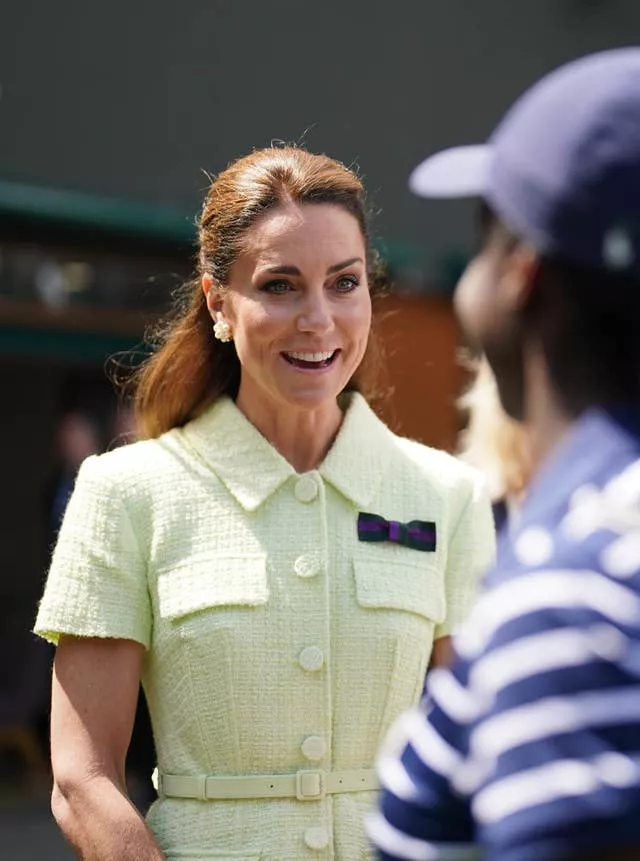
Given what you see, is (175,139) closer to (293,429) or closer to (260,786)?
(293,429)

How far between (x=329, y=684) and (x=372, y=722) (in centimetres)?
10

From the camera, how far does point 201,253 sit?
2781mm

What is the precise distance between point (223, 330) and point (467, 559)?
0.60 meters

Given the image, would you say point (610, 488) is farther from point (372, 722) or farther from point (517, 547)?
point (372, 722)

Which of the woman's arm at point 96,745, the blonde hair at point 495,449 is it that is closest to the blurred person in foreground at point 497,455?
the blonde hair at point 495,449

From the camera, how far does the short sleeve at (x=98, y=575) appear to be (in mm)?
2414

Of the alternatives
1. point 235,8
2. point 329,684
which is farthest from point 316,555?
point 235,8

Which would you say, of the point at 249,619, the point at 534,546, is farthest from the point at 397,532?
the point at 534,546

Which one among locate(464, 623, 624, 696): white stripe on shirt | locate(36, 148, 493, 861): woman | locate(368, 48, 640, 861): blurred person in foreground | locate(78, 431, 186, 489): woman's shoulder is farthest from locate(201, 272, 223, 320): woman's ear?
Result: locate(464, 623, 624, 696): white stripe on shirt

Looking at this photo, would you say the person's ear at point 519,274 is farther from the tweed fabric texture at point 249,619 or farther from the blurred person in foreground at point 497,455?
the blurred person in foreground at point 497,455

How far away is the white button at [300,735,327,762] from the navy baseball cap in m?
1.26

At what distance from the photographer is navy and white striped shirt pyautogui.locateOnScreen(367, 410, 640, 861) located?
117cm

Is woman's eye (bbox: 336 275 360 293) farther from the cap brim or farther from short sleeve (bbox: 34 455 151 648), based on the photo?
the cap brim

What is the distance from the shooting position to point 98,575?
2.44 metres
